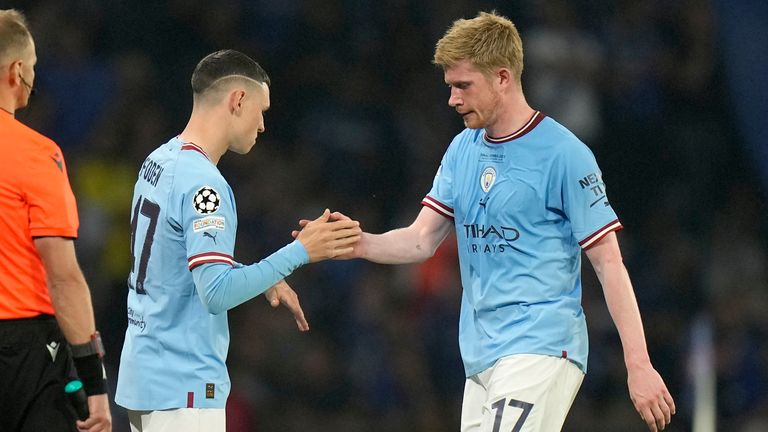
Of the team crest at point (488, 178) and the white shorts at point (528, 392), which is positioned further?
the team crest at point (488, 178)

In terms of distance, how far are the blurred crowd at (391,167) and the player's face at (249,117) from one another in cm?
380

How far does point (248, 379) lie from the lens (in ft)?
25.9

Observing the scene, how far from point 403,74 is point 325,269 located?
1.69 m

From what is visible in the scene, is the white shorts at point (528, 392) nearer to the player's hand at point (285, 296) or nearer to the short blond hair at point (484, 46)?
the player's hand at point (285, 296)

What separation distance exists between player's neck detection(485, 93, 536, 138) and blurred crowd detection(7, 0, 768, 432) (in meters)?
3.72

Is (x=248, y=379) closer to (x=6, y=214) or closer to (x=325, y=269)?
(x=325, y=269)

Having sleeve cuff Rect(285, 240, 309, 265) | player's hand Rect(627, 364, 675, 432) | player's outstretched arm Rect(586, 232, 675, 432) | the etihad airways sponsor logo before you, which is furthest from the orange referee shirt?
player's hand Rect(627, 364, 675, 432)

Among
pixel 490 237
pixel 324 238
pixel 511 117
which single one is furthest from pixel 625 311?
pixel 324 238

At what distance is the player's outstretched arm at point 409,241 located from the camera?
4816 millimetres

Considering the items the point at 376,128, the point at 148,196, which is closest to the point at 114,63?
the point at 376,128

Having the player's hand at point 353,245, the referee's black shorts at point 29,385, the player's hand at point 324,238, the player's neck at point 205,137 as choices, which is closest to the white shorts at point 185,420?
the referee's black shorts at point 29,385

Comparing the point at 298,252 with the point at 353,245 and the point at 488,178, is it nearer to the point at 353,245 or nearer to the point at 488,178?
the point at 353,245

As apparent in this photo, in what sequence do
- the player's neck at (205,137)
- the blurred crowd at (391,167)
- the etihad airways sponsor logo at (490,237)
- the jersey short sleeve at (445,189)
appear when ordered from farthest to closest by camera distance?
the blurred crowd at (391,167) < the jersey short sleeve at (445,189) < the etihad airways sponsor logo at (490,237) < the player's neck at (205,137)

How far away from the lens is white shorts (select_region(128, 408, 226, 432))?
397cm
